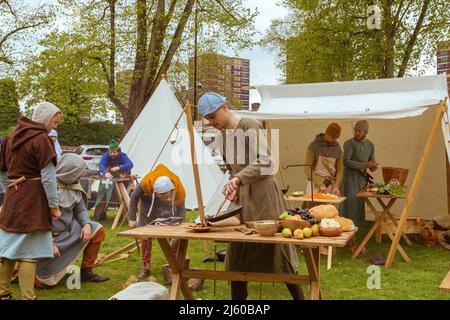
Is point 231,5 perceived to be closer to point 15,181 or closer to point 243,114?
point 243,114

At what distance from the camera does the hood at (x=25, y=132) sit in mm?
3215

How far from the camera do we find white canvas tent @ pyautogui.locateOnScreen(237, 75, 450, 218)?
16.9 feet

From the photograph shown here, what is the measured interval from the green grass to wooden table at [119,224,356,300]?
22.8 inches

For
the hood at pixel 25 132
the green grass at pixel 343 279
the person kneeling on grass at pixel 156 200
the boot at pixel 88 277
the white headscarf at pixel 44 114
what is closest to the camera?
the hood at pixel 25 132

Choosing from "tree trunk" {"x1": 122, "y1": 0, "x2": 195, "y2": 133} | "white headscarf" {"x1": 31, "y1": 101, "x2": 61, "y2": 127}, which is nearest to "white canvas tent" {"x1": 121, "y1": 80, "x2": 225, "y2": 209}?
"tree trunk" {"x1": 122, "y1": 0, "x2": 195, "y2": 133}

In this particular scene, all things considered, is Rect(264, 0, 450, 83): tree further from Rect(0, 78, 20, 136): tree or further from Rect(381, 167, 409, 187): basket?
Rect(0, 78, 20, 136): tree

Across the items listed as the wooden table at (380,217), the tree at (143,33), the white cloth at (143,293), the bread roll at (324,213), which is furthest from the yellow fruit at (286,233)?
the tree at (143,33)

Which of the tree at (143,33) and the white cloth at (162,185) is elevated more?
the tree at (143,33)

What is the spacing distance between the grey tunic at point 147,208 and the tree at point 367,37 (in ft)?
33.5

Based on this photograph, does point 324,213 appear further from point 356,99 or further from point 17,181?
point 356,99

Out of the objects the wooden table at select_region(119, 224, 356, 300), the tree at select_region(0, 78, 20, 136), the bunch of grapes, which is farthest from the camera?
the tree at select_region(0, 78, 20, 136)

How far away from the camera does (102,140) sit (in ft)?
86.6

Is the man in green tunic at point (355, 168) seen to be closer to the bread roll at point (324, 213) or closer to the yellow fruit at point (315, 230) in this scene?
the bread roll at point (324, 213)
